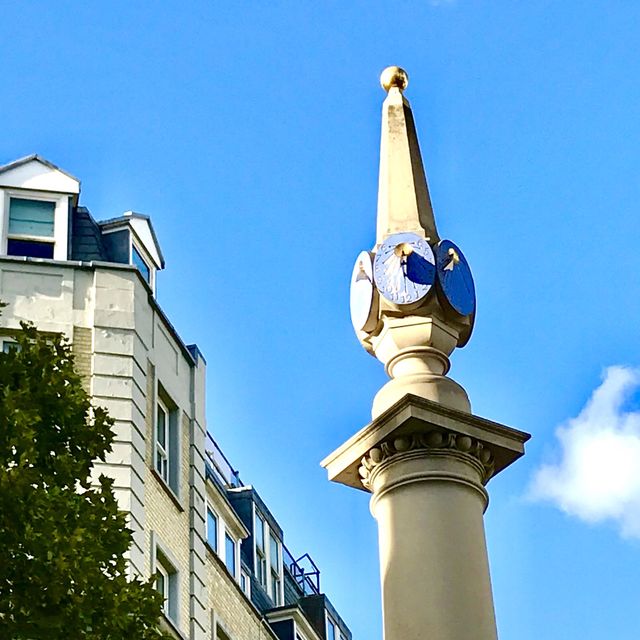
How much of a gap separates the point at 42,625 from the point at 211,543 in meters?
19.8

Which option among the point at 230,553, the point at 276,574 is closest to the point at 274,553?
the point at 276,574

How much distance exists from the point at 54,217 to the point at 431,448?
19079mm

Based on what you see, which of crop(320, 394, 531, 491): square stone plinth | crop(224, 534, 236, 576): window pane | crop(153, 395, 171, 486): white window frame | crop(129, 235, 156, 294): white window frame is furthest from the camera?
crop(224, 534, 236, 576): window pane

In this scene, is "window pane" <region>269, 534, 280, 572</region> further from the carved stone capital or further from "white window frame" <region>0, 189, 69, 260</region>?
the carved stone capital

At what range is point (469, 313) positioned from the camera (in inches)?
717

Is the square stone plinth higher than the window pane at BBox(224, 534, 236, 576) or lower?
lower

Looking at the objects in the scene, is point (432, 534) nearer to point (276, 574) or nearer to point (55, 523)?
point (55, 523)

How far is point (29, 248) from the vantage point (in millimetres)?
34625

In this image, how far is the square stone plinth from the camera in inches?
669

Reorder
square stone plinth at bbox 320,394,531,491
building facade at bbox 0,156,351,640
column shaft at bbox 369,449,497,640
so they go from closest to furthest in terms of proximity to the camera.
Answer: column shaft at bbox 369,449,497,640 → square stone plinth at bbox 320,394,531,491 → building facade at bbox 0,156,351,640

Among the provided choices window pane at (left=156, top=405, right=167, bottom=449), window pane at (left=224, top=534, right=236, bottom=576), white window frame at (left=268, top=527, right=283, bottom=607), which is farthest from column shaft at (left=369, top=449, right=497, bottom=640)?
white window frame at (left=268, top=527, right=283, bottom=607)

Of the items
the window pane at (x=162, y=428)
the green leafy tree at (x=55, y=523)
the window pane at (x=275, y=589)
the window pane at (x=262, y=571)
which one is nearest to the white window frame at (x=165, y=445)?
the window pane at (x=162, y=428)

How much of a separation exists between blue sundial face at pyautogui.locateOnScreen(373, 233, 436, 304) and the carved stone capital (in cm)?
135

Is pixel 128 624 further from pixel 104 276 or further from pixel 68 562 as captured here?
pixel 104 276
